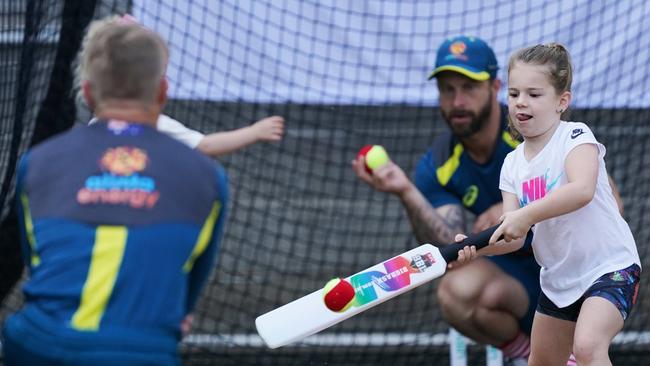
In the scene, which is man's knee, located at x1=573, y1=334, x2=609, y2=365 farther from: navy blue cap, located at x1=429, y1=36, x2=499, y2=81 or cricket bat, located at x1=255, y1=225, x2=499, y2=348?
navy blue cap, located at x1=429, y1=36, x2=499, y2=81

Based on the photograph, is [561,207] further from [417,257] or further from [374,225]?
[374,225]

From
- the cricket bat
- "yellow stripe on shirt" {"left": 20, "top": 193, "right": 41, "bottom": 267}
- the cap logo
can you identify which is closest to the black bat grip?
the cricket bat

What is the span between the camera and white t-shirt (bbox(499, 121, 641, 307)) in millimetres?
3502

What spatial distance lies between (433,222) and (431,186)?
290 millimetres

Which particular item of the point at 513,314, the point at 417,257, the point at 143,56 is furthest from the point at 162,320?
the point at 513,314

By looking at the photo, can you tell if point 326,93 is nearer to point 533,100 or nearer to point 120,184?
point 533,100

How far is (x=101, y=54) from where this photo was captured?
8.27 feet

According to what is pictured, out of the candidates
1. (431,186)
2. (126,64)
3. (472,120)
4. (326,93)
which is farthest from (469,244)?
(326,93)

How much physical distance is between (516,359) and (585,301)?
3.63 ft

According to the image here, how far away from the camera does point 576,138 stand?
346 centimetres

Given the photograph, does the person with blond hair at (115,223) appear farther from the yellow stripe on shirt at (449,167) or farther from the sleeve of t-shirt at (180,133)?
the yellow stripe on shirt at (449,167)

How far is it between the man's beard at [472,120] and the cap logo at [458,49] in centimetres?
20

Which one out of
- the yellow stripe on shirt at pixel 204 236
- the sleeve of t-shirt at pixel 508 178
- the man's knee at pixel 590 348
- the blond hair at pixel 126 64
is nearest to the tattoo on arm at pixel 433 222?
the sleeve of t-shirt at pixel 508 178

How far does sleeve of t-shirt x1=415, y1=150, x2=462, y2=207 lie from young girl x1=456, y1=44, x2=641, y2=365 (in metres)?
0.96
